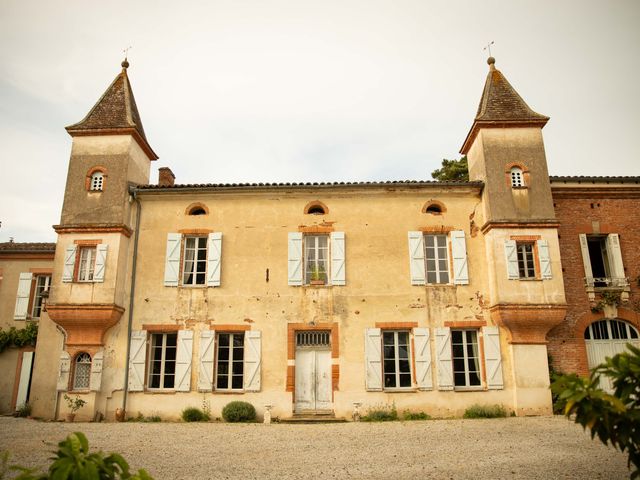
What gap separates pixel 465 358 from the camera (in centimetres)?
1363

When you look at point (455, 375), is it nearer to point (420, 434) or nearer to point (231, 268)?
point (420, 434)

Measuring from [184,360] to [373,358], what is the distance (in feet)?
17.3

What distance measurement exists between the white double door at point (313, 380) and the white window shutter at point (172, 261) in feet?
13.7

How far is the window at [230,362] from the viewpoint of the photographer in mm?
13680

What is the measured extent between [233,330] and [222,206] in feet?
12.4

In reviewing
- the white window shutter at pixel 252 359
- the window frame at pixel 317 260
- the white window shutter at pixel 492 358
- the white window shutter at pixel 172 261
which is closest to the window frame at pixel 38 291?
the white window shutter at pixel 172 261

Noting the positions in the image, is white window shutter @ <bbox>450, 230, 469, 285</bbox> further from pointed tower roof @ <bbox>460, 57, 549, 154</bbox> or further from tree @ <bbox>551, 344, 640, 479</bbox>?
tree @ <bbox>551, 344, 640, 479</bbox>

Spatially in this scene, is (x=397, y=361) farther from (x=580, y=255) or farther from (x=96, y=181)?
(x=96, y=181)

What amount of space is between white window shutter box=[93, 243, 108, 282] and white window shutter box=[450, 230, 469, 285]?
10026 millimetres

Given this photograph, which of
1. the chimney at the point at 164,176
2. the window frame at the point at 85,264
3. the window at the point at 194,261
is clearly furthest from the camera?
the chimney at the point at 164,176

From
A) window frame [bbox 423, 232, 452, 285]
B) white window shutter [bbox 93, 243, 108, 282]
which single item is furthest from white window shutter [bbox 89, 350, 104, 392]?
window frame [bbox 423, 232, 452, 285]

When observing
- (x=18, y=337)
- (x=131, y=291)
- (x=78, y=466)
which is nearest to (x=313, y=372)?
(x=131, y=291)

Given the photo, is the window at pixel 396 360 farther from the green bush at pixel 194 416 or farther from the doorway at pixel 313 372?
the green bush at pixel 194 416

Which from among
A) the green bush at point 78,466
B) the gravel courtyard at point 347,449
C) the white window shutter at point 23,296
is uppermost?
the white window shutter at point 23,296
